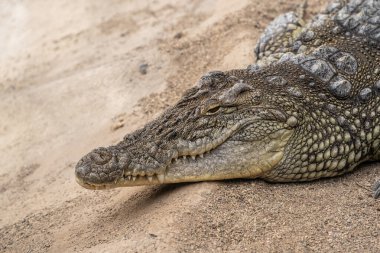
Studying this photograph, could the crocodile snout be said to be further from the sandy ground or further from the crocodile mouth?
the sandy ground

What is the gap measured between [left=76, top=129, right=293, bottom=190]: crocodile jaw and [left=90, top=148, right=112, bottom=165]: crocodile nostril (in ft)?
0.87

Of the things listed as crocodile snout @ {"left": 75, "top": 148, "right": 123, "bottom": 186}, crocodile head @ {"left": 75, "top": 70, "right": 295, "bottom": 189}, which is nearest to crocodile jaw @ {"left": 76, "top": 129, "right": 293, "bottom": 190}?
crocodile head @ {"left": 75, "top": 70, "right": 295, "bottom": 189}

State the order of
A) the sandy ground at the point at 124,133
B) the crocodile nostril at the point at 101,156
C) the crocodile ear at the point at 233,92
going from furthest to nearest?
1. the crocodile ear at the point at 233,92
2. the crocodile nostril at the point at 101,156
3. the sandy ground at the point at 124,133

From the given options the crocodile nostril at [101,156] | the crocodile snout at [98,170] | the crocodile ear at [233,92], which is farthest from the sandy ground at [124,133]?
the crocodile ear at [233,92]

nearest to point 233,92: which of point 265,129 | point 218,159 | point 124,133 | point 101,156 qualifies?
point 265,129

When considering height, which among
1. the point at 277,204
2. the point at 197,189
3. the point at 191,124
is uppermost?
the point at 191,124

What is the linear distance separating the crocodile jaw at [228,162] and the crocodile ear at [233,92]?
0.32 m

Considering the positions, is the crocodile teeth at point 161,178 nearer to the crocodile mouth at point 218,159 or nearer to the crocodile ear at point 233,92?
the crocodile mouth at point 218,159

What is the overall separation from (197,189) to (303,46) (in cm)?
205

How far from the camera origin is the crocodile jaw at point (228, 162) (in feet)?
13.8

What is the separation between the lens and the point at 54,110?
22.6 ft

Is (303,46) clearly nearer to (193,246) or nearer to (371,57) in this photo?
(371,57)

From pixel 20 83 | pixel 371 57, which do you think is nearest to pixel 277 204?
pixel 371 57

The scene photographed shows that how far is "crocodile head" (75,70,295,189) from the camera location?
Answer: 4.12 metres
